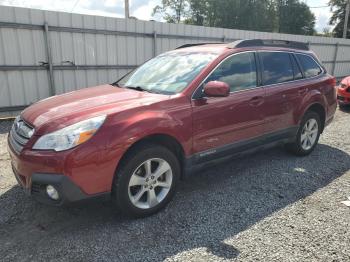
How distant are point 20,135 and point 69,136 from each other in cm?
71

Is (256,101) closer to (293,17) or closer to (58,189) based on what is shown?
(58,189)

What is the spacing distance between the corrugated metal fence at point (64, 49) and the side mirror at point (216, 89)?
5545mm

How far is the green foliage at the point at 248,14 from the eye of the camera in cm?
4591

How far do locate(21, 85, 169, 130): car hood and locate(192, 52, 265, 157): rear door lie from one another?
51cm

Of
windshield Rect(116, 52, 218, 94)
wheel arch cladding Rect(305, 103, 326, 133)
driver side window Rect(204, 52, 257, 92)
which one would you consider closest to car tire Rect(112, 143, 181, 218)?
windshield Rect(116, 52, 218, 94)

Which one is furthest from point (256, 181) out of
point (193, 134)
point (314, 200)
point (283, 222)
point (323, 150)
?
point (323, 150)

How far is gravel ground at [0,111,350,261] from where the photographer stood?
2.77 meters

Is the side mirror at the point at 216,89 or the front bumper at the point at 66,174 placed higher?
the side mirror at the point at 216,89

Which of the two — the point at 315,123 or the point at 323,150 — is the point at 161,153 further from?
the point at 323,150

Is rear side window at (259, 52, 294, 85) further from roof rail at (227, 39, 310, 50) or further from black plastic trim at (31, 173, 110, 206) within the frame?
black plastic trim at (31, 173, 110, 206)

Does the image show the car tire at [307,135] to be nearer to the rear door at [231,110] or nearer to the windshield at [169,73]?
the rear door at [231,110]

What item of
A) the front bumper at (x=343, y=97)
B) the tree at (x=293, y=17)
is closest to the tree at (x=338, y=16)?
the tree at (x=293, y=17)

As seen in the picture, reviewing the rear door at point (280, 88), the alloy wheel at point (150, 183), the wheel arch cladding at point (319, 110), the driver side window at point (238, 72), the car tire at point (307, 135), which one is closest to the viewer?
the alloy wheel at point (150, 183)

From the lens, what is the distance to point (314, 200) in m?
3.77
